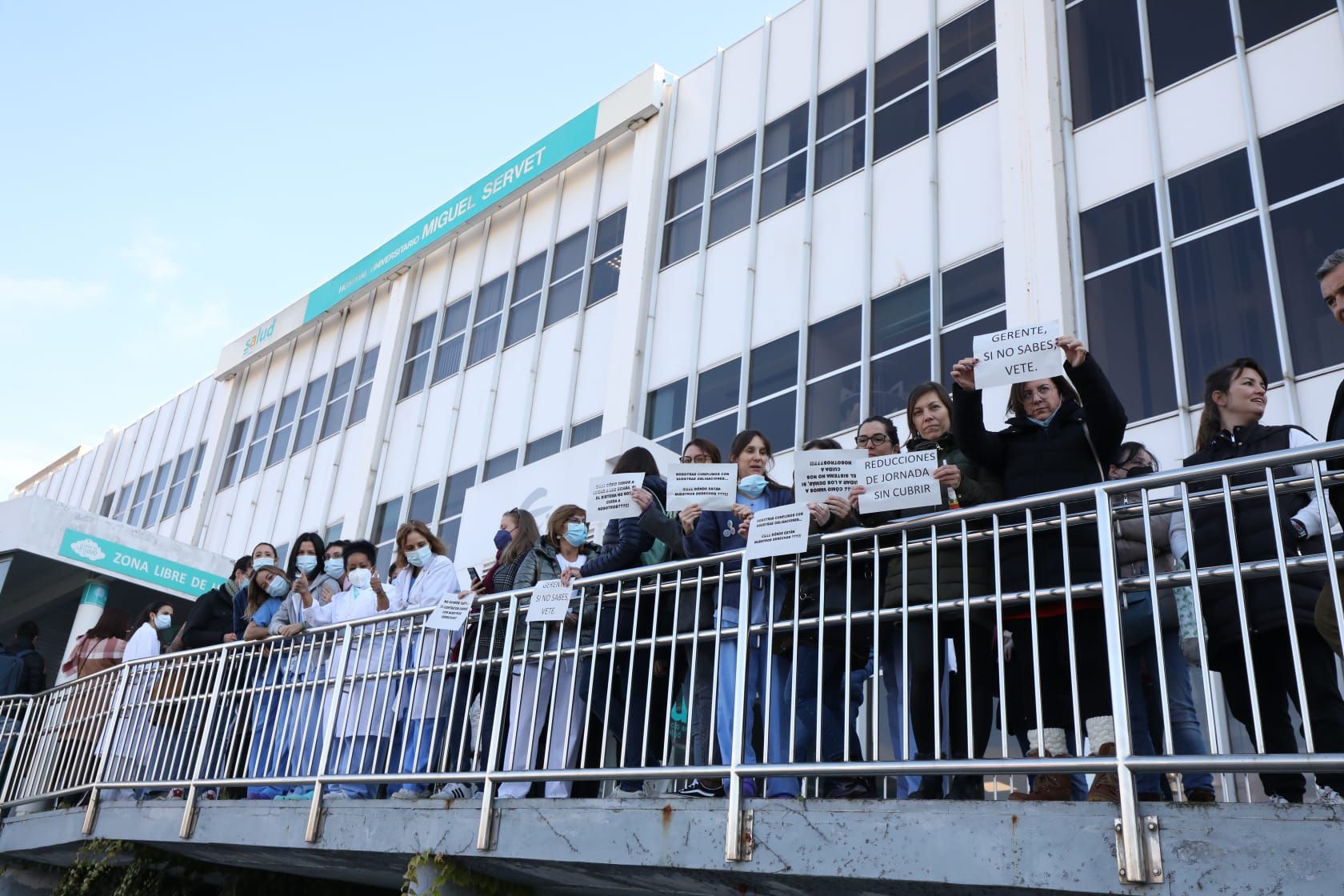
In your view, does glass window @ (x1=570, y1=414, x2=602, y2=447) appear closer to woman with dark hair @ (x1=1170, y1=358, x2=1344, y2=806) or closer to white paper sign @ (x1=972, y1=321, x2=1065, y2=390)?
white paper sign @ (x1=972, y1=321, x2=1065, y2=390)

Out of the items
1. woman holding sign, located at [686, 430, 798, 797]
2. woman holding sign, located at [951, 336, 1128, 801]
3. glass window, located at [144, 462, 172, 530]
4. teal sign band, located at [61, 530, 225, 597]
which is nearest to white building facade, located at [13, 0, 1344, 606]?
teal sign band, located at [61, 530, 225, 597]

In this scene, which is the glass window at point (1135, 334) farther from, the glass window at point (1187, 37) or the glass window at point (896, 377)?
the glass window at point (1187, 37)

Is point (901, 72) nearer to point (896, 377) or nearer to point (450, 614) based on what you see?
point (896, 377)

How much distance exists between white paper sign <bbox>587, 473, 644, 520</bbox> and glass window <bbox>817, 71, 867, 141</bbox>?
9814 millimetres

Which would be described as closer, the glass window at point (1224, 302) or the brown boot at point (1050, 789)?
the brown boot at point (1050, 789)

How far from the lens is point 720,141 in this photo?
55.5 ft

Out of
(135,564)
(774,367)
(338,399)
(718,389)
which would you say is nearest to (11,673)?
(135,564)

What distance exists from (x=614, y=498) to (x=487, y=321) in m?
14.0

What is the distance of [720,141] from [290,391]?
12.2 m

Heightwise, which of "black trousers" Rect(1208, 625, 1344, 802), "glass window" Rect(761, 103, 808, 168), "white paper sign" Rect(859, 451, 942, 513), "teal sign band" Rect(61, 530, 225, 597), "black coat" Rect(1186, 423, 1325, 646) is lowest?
"black trousers" Rect(1208, 625, 1344, 802)

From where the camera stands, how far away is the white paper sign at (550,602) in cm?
637

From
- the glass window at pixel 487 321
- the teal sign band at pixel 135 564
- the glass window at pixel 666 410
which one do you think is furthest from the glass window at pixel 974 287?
the teal sign band at pixel 135 564

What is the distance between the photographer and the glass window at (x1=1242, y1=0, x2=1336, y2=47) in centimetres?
1084

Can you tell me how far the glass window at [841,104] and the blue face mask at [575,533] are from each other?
363 inches
